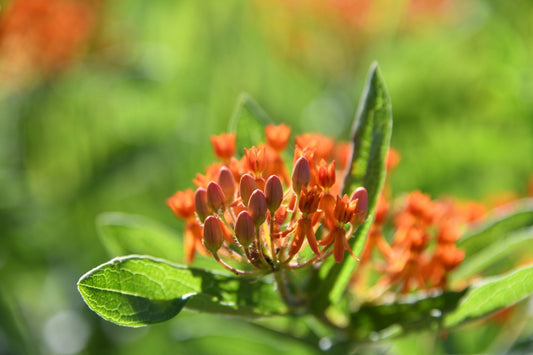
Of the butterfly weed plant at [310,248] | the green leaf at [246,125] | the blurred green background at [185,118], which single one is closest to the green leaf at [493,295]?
the butterfly weed plant at [310,248]

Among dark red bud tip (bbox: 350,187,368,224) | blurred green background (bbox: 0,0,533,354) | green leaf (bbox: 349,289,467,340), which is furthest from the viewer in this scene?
blurred green background (bbox: 0,0,533,354)

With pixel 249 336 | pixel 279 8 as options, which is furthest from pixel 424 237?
pixel 279 8

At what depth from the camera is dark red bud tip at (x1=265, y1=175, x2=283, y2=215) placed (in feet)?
5.40

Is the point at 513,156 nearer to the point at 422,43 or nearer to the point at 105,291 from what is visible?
the point at 422,43

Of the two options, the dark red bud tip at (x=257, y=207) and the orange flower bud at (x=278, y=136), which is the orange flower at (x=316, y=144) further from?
the dark red bud tip at (x=257, y=207)

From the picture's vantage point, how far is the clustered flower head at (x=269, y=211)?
64.1 inches

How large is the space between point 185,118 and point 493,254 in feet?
6.83

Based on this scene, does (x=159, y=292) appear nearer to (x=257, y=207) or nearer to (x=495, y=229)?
(x=257, y=207)

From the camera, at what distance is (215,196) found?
66.4 inches

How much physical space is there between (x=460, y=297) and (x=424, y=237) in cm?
20

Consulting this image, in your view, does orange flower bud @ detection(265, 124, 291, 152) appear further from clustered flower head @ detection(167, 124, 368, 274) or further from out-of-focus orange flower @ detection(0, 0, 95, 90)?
out-of-focus orange flower @ detection(0, 0, 95, 90)

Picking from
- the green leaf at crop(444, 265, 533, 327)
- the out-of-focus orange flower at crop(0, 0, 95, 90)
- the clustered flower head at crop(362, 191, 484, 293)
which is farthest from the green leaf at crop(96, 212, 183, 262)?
the out-of-focus orange flower at crop(0, 0, 95, 90)

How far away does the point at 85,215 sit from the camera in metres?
3.58

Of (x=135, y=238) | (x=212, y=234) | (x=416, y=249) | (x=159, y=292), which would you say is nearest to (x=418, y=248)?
(x=416, y=249)
